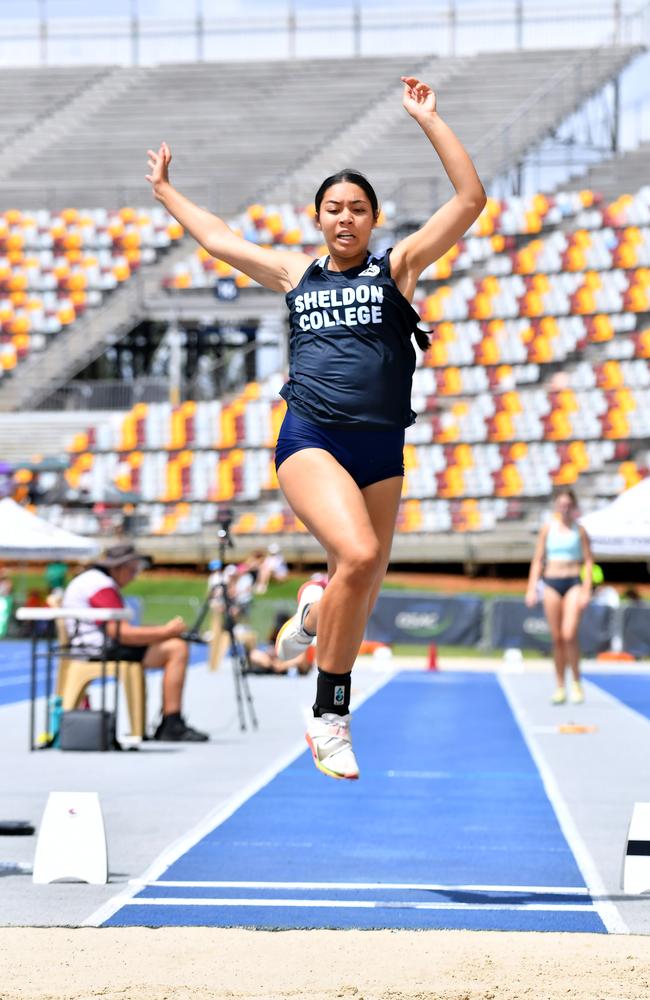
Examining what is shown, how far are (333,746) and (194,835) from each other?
6.55ft

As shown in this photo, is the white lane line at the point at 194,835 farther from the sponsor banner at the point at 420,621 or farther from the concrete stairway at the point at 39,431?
the concrete stairway at the point at 39,431

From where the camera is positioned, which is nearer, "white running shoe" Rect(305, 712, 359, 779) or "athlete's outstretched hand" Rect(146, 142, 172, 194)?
"white running shoe" Rect(305, 712, 359, 779)

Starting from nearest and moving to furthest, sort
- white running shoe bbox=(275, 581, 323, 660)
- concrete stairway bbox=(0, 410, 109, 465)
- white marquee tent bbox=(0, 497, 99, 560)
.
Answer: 1. white running shoe bbox=(275, 581, 323, 660)
2. white marquee tent bbox=(0, 497, 99, 560)
3. concrete stairway bbox=(0, 410, 109, 465)

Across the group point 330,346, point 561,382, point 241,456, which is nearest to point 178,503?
point 241,456

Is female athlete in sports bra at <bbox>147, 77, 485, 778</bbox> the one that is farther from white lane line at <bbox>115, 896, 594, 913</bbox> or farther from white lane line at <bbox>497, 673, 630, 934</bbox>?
white lane line at <bbox>497, 673, 630, 934</bbox>

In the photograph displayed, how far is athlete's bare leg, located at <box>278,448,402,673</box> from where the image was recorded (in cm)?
539

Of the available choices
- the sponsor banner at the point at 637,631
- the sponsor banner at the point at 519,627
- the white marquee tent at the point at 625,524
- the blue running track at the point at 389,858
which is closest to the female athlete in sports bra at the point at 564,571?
the white marquee tent at the point at 625,524

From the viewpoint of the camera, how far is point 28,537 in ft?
34.0

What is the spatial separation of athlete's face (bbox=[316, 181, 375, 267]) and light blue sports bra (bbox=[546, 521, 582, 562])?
9.36 meters

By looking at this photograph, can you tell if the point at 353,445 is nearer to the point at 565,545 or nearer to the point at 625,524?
the point at 625,524

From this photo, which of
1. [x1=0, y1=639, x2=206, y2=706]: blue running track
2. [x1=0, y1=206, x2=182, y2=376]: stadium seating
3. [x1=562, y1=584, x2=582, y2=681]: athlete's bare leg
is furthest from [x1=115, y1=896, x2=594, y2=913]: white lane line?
[x1=0, y1=206, x2=182, y2=376]: stadium seating

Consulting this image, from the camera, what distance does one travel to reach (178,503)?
118ft

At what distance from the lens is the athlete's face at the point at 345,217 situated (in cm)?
566

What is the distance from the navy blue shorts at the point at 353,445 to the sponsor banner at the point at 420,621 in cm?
2256
